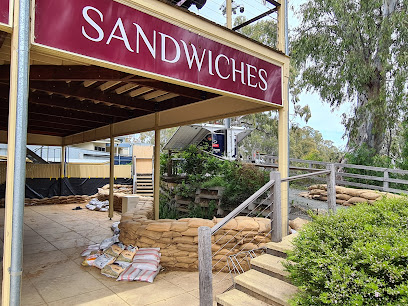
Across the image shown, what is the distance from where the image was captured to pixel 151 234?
457 cm

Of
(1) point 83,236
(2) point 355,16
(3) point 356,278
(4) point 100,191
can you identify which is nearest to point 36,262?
(1) point 83,236

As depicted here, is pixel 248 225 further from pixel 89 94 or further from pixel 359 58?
pixel 359 58

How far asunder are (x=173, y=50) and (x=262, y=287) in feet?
8.34

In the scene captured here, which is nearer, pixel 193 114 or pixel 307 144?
pixel 193 114

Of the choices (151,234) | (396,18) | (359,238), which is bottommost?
(151,234)

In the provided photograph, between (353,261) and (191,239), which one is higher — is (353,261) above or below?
above

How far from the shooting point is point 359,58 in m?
9.79

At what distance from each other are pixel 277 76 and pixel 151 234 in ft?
10.4

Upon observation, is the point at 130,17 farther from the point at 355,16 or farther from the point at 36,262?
the point at 355,16

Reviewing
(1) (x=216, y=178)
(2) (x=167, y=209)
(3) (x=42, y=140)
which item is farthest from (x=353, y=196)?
(3) (x=42, y=140)

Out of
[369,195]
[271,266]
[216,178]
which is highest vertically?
[216,178]

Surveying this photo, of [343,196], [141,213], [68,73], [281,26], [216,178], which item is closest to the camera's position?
[68,73]

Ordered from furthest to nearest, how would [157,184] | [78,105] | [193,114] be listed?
[157,184] → [78,105] → [193,114]

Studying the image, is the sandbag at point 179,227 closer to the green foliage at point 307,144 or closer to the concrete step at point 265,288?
the concrete step at point 265,288
